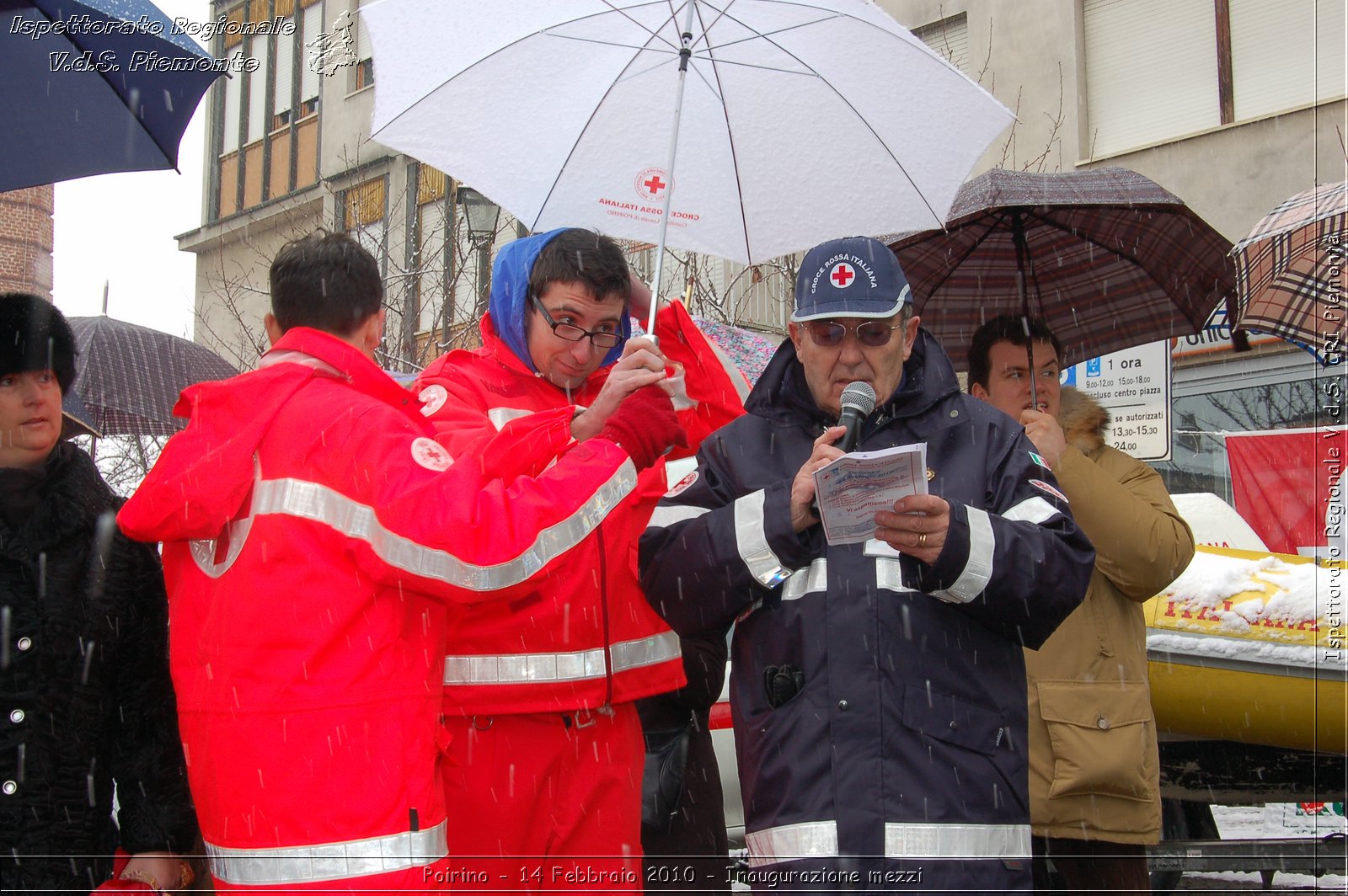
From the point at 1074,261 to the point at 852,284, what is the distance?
1873 mm

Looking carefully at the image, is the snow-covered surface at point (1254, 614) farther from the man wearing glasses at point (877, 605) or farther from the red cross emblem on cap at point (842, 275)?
the red cross emblem on cap at point (842, 275)

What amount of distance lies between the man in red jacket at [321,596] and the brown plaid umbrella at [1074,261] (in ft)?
7.80

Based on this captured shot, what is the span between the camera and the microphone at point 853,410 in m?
2.98

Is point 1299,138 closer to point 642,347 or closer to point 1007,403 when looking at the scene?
point 1007,403

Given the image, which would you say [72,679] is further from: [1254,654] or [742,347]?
[1254,654]

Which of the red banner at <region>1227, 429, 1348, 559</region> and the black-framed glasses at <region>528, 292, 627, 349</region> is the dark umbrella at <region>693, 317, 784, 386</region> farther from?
the red banner at <region>1227, 429, 1348, 559</region>

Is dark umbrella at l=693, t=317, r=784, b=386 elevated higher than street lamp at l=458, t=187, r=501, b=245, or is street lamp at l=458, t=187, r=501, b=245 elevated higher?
street lamp at l=458, t=187, r=501, b=245

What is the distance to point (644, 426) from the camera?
3.14 m

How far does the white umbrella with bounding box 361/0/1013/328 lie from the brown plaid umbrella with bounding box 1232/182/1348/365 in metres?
1.12

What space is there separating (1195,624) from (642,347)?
4380 mm

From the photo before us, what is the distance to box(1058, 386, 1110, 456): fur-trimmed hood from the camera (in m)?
4.32

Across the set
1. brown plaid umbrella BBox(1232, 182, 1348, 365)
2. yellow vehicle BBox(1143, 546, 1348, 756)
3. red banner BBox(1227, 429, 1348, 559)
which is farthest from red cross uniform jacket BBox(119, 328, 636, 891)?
red banner BBox(1227, 429, 1348, 559)

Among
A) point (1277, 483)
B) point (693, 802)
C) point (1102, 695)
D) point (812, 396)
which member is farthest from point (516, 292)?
point (1277, 483)

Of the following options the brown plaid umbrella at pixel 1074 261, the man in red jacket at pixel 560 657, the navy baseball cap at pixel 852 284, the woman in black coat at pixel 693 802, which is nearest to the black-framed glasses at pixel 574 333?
the man in red jacket at pixel 560 657
